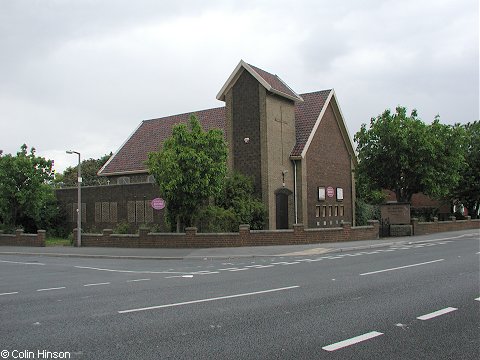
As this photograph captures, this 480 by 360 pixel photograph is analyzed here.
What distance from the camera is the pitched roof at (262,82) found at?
31700 mm

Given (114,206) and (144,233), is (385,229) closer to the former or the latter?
(144,233)

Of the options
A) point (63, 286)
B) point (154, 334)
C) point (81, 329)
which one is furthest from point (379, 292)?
point (63, 286)

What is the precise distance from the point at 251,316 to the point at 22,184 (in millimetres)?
30786

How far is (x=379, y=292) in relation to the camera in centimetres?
988

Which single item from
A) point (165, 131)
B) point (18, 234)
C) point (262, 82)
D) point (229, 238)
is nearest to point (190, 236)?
point (229, 238)

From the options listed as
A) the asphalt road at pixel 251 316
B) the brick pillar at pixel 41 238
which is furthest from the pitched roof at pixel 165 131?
the asphalt road at pixel 251 316

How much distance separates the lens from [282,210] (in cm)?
3275

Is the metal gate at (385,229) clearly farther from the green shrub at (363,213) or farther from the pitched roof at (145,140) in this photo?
the pitched roof at (145,140)

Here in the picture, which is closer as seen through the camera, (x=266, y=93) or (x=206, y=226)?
(x=206, y=226)

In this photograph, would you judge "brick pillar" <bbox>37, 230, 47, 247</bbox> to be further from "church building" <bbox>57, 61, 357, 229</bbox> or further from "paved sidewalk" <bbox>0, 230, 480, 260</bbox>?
"church building" <bbox>57, 61, 357, 229</bbox>

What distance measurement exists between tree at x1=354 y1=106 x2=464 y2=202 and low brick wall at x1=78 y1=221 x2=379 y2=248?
31.4ft

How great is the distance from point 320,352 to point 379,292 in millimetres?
4615

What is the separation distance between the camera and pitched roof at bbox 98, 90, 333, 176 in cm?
3609

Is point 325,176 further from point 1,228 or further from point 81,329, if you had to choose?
point 81,329
